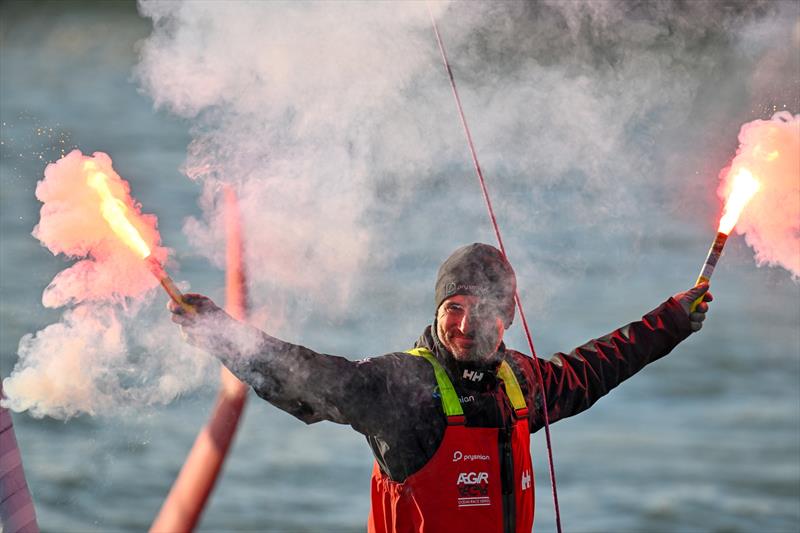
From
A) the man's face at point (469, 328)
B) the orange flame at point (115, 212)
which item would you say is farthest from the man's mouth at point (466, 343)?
the orange flame at point (115, 212)

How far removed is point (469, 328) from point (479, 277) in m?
0.18

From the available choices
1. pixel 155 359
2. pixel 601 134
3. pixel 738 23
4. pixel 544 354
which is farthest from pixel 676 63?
pixel 155 359

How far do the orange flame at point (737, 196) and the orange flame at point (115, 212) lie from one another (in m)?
2.15

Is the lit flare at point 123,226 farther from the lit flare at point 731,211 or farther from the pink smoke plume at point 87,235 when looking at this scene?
the lit flare at point 731,211

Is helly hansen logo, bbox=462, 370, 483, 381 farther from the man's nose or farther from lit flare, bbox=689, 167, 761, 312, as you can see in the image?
lit flare, bbox=689, 167, 761, 312

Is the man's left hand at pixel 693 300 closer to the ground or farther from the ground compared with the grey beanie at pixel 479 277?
farther from the ground

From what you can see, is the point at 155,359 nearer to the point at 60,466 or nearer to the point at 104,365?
the point at 104,365

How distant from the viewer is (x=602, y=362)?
4.34 meters

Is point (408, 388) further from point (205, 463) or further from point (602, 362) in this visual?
point (602, 362)

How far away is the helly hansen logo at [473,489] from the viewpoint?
12.7 feet

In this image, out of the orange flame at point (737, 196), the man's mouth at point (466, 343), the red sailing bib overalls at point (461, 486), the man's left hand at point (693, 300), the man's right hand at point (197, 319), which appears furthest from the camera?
the orange flame at point (737, 196)

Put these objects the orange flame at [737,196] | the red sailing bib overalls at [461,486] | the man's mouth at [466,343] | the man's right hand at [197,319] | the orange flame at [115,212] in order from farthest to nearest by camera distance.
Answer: the orange flame at [737,196] < the man's mouth at [466,343] < the red sailing bib overalls at [461,486] < the orange flame at [115,212] < the man's right hand at [197,319]

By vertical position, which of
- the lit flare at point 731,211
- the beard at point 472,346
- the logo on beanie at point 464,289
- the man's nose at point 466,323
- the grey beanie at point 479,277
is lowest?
the beard at point 472,346

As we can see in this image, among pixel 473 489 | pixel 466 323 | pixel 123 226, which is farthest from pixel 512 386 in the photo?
pixel 123 226
